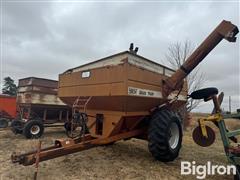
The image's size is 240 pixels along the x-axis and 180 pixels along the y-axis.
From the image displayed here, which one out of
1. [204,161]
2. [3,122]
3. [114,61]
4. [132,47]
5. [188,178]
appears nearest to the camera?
[188,178]

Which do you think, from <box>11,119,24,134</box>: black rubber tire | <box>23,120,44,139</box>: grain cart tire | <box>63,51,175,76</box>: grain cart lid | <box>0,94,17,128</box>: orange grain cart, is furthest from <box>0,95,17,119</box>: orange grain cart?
<box>63,51,175,76</box>: grain cart lid

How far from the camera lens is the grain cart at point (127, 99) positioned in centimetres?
474

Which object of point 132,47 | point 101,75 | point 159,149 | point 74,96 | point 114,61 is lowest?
point 159,149

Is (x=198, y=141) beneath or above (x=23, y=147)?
above

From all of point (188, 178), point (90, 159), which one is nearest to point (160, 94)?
point (188, 178)

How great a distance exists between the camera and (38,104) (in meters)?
9.91

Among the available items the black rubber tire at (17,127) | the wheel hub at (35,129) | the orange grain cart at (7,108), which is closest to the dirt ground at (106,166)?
the wheel hub at (35,129)

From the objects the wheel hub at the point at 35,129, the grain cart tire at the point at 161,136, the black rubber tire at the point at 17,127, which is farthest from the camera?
the black rubber tire at the point at 17,127

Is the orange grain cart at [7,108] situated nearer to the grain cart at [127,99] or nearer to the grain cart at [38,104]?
the grain cart at [38,104]

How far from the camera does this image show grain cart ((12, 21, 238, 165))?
4.74m

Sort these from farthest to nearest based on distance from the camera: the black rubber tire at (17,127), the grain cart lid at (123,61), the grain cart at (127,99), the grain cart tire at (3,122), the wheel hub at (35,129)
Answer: the grain cart tire at (3,122)
the black rubber tire at (17,127)
the wheel hub at (35,129)
the grain cart lid at (123,61)
the grain cart at (127,99)

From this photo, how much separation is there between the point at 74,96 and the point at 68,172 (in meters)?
1.88

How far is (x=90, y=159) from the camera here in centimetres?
559

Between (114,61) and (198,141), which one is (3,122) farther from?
(198,141)
